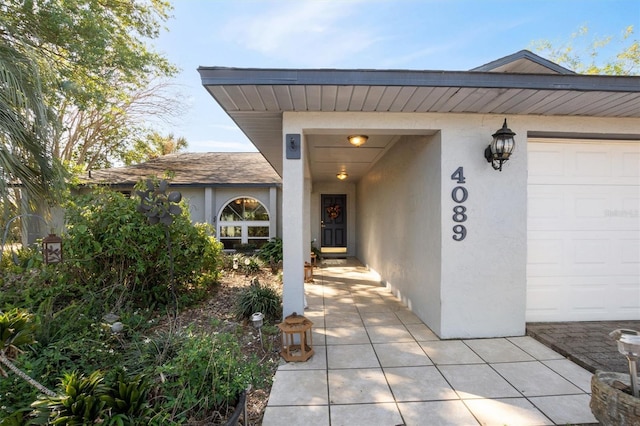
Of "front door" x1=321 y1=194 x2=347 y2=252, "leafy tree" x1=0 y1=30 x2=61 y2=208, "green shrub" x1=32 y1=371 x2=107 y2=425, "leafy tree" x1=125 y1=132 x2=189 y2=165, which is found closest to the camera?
"green shrub" x1=32 y1=371 x2=107 y2=425

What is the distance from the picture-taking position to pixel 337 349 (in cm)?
309

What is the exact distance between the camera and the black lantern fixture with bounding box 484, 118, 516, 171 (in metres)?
3.05

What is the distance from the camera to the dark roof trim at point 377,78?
261 centimetres

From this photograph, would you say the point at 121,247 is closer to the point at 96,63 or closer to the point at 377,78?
the point at 377,78

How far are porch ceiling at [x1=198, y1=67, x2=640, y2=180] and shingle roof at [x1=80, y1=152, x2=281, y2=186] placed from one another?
628cm

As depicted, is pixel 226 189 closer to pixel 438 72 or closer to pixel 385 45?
pixel 385 45

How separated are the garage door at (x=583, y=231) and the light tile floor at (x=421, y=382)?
0.88 meters

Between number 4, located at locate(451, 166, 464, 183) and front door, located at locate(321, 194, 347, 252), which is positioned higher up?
number 4, located at locate(451, 166, 464, 183)

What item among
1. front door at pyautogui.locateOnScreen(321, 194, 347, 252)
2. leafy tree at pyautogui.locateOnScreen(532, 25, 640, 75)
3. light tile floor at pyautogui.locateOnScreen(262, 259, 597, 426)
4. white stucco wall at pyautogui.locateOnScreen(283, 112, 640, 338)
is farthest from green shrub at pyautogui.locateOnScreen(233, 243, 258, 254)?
leafy tree at pyautogui.locateOnScreen(532, 25, 640, 75)

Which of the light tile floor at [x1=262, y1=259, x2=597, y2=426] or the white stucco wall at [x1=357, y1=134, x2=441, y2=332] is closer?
the light tile floor at [x1=262, y1=259, x2=597, y2=426]

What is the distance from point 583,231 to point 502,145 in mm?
1812

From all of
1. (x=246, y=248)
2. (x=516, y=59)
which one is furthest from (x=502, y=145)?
(x=246, y=248)

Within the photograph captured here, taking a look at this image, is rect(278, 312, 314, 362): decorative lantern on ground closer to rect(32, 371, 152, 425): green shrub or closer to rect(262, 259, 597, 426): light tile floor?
rect(262, 259, 597, 426): light tile floor

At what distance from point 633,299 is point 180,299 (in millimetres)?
6260
